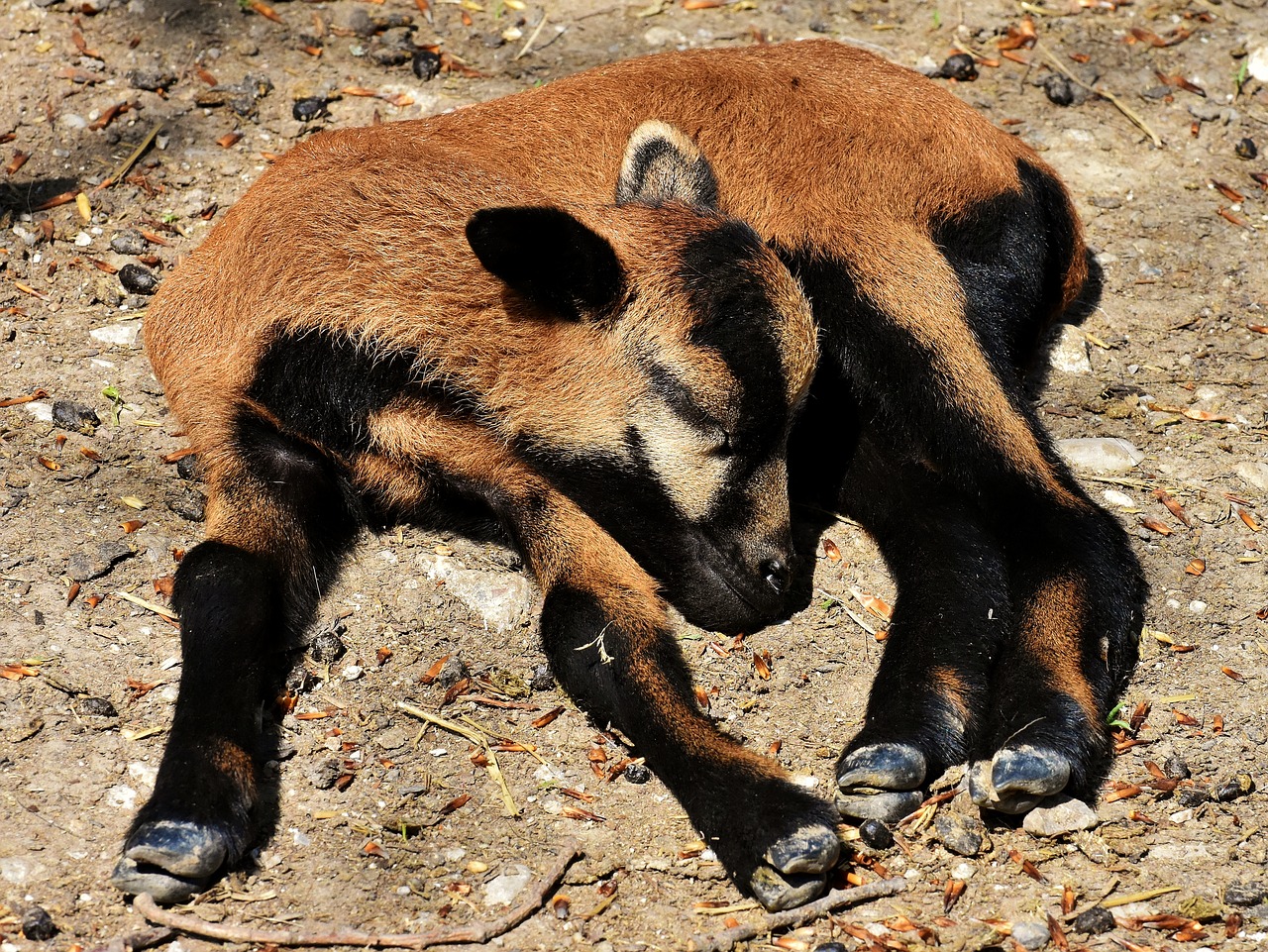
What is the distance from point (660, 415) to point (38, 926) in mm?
2546

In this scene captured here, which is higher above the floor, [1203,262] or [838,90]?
[838,90]

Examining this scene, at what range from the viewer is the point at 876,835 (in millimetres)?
4023

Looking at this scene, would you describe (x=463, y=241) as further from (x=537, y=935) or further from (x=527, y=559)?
(x=537, y=935)

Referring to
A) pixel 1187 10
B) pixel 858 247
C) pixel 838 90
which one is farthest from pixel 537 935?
pixel 1187 10

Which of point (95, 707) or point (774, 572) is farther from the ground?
point (774, 572)

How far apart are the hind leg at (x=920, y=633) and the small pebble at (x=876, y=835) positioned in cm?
5

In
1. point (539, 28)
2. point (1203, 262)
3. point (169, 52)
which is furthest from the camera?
point (539, 28)

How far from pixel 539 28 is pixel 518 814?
5.41 metres

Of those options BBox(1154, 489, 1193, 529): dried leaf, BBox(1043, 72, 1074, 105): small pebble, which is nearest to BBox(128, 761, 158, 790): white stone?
BBox(1154, 489, 1193, 529): dried leaf

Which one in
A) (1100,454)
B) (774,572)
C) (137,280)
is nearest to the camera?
(774,572)

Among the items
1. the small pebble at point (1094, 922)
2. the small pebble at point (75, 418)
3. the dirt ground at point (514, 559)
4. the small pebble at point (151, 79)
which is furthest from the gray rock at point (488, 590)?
the small pebble at point (151, 79)

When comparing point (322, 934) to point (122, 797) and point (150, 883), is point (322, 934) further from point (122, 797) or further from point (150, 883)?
point (122, 797)

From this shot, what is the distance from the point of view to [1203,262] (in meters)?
6.94

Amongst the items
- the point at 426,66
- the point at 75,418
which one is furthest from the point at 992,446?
the point at 426,66
